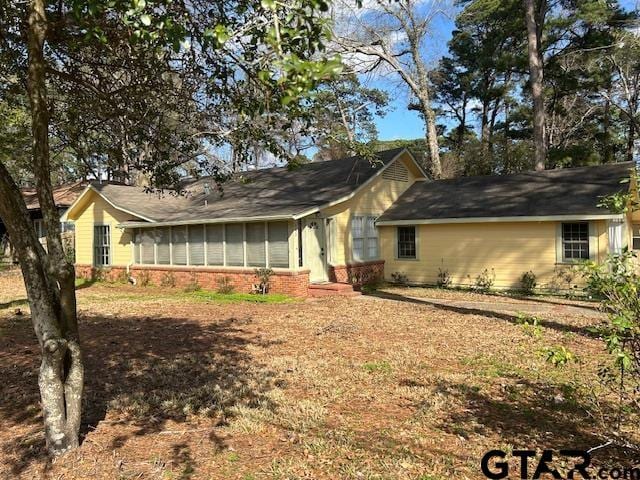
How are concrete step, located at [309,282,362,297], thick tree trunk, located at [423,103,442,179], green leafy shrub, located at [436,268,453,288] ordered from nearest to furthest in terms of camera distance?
concrete step, located at [309,282,362,297]
green leafy shrub, located at [436,268,453,288]
thick tree trunk, located at [423,103,442,179]

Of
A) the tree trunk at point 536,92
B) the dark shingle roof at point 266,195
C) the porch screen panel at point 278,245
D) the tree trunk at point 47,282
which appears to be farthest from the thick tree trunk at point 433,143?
the tree trunk at point 47,282

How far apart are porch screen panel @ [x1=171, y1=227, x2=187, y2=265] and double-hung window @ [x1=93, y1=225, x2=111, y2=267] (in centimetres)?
458

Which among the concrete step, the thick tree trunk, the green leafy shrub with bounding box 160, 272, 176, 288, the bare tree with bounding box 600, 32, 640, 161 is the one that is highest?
the bare tree with bounding box 600, 32, 640, 161

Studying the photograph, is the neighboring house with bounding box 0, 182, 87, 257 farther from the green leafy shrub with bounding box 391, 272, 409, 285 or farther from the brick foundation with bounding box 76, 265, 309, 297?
the green leafy shrub with bounding box 391, 272, 409, 285

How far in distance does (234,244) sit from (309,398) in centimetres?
1149

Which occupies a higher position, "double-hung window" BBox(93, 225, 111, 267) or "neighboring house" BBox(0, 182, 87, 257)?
"neighboring house" BBox(0, 182, 87, 257)

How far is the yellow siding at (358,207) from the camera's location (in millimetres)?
17047

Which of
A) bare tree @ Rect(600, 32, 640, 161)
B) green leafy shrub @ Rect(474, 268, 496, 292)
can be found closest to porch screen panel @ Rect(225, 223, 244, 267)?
green leafy shrub @ Rect(474, 268, 496, 292)

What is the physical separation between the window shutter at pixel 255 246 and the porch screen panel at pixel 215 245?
126cm

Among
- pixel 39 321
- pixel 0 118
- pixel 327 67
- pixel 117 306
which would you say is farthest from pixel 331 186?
pixel 327 67

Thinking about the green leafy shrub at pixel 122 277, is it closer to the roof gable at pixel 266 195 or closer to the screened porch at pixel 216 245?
the screened porch at pixel 216 245

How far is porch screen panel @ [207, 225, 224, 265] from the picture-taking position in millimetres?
17156

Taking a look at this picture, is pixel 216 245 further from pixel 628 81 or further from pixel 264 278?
pixel 628 81

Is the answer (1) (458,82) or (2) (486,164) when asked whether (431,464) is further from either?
(1) (458,82)
